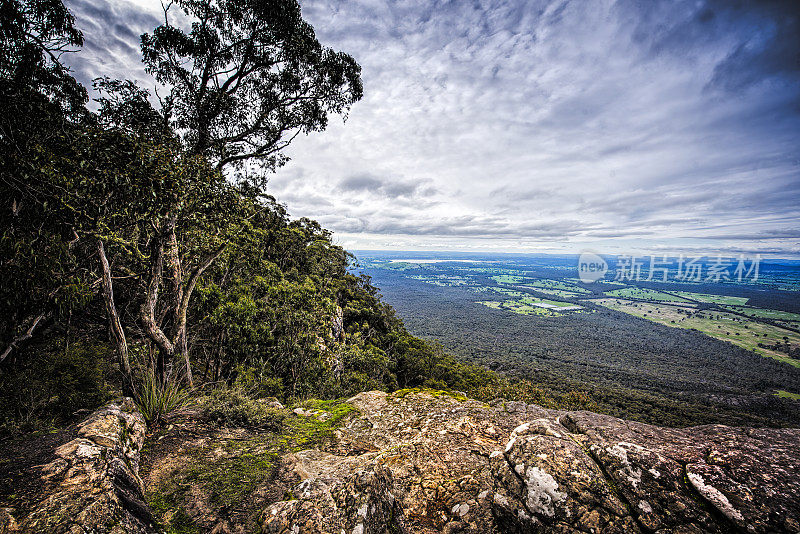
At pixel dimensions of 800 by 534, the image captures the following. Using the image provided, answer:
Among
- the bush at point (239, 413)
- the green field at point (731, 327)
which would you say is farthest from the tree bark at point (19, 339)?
the green field at point (731, 327)

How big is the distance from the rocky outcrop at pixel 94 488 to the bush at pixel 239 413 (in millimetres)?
1674

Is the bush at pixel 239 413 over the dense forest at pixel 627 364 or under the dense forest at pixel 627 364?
over

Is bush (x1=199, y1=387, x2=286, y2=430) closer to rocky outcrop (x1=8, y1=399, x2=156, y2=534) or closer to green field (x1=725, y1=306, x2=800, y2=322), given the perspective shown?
rocky outcrop (x1=8, y1=399, x2=156, y2=534)

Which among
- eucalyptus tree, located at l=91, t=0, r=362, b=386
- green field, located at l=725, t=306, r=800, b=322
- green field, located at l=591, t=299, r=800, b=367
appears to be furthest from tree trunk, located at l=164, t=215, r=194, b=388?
green field, located at l=725, t=306, r=800, b=322

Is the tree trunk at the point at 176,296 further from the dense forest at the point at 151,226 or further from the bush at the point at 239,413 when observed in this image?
the bush at the point at 239,413

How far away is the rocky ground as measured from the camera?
3.04 m

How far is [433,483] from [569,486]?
1.97 meters

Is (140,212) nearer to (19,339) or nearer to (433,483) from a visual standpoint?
(19,339)

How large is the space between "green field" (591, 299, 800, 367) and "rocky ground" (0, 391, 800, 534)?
578ft

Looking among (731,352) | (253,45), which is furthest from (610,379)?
(253,45)

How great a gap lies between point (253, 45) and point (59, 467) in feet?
Answer: 35.7

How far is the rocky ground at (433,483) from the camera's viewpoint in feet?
9.96

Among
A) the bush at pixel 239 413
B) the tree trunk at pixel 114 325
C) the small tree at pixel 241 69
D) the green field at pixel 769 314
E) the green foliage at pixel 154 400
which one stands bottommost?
the green field at pixel 769 314

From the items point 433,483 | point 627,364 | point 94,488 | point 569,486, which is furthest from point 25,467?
point 627,364
